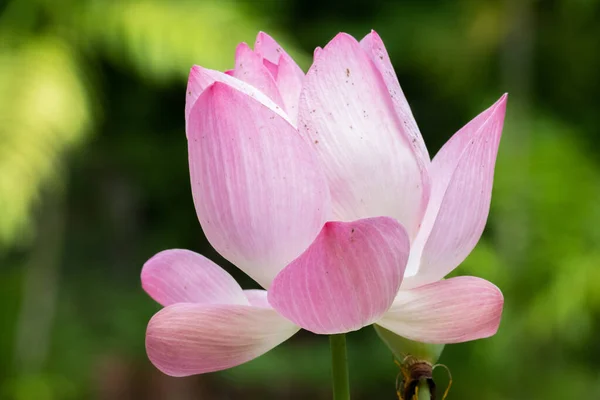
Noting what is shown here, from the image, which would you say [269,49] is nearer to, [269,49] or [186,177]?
[269,49]

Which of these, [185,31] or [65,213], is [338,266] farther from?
[65,213]

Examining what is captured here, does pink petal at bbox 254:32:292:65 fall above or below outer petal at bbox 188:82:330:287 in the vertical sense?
above

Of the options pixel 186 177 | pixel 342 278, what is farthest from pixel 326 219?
pixel 186 177

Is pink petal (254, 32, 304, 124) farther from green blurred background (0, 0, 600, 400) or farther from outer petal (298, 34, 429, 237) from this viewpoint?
green blurred background (0, 0, 600, 400)

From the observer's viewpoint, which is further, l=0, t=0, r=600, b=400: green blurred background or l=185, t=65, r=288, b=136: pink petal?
l=0, t=0, r=600, b=400: green blurred background

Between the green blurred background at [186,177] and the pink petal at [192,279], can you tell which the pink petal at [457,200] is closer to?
the pink petal at [192,279]

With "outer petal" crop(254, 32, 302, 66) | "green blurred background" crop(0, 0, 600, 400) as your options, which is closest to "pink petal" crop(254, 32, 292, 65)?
"outer petal" crop(254, 32, 302, 66)

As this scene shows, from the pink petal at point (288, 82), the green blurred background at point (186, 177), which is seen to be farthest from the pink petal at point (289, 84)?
the green blurred background at point (186, 177)

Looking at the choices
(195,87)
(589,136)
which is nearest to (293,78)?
(195,87)
